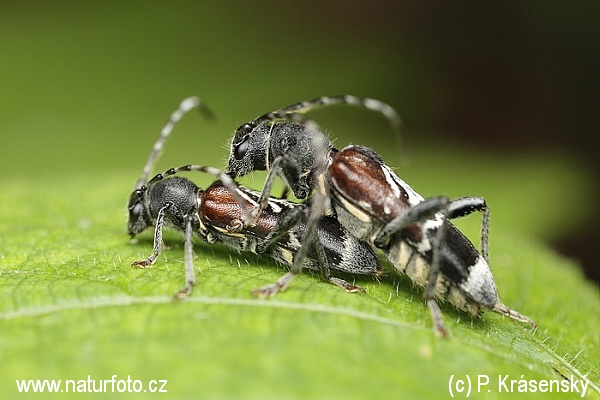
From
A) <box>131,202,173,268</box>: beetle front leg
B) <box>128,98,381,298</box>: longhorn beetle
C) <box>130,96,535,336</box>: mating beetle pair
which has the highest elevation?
<box>130,96,535,336</box>: mating beetle pair

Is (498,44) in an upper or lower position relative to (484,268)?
upper

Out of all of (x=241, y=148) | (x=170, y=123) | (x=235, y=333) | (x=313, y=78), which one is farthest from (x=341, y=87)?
(x=235, y=333)

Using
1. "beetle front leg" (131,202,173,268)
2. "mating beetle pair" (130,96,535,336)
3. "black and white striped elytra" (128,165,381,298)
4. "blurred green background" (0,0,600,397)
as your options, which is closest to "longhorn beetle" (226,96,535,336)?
"mating beetle pair" (130,96,535,336)

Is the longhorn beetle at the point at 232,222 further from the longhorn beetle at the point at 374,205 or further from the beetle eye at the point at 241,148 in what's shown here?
the beetle eye at the point at 241,148

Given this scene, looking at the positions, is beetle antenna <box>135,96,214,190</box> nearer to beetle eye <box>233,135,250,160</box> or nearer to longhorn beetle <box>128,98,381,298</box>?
longhorn beetle <box>128,98,381,298</box>

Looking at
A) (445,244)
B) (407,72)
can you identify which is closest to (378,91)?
(407,72)

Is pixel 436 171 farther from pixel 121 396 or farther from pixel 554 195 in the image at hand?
pixel 121 396
